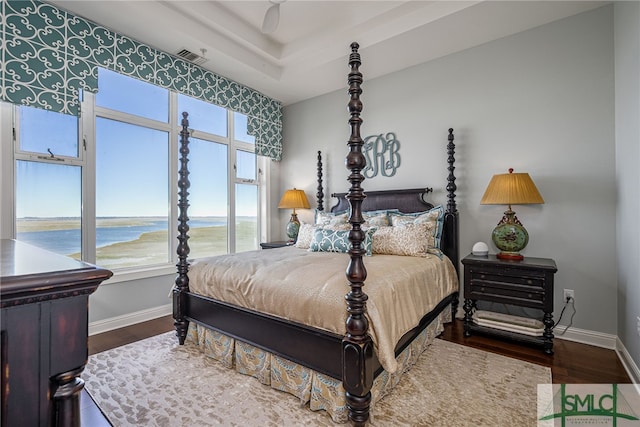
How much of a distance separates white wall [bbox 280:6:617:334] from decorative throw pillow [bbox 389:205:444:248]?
292mm

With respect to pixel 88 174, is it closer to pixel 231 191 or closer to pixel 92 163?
pixel 92 163

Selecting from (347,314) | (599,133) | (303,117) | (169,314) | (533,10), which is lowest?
(169,314)

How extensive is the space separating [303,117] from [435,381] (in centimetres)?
395

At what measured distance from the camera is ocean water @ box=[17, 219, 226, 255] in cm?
271

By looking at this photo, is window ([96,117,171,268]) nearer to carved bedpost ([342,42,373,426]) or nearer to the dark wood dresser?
carved bedpost ([342,42,373,426])

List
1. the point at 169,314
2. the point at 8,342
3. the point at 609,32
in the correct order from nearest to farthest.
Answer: the point at 8,342 < the point at 609,32 < the point at 169,314

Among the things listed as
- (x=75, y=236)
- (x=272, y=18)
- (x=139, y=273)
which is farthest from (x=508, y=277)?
(x=75, y=236)

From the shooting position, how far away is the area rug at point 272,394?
5.53ft

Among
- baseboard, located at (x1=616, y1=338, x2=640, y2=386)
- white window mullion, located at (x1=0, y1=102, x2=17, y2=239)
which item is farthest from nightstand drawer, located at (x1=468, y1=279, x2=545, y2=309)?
white window mullion, located at (x1=0, y1=102, x2=17, y2=239)

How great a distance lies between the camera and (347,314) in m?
1.63

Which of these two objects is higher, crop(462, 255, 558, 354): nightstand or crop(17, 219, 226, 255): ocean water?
crop(17, 219, 226, 255): ocean water

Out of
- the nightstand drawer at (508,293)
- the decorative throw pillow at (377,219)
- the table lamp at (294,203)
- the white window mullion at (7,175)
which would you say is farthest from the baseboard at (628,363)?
the white window mullion at (7,175)

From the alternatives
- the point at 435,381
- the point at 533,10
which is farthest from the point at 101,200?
the point at 533,10

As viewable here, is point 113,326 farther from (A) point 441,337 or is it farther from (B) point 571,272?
(B) point 571,272
